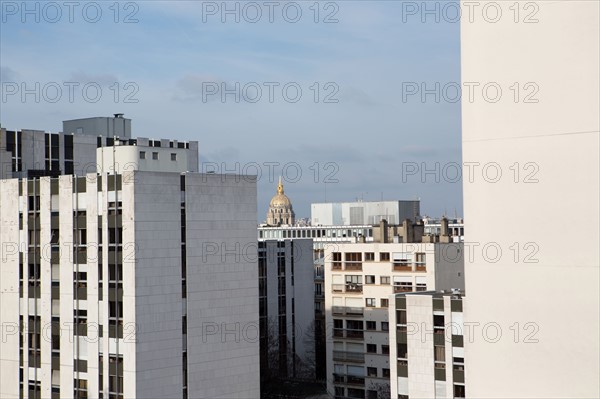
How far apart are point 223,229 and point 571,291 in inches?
1577

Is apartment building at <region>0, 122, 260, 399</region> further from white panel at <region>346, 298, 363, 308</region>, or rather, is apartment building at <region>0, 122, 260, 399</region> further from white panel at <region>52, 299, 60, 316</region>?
white panel at <region>346, 298, 363, 308</region>

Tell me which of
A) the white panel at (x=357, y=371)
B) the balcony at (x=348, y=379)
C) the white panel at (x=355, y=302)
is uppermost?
the white panel at (x=355, y=302)

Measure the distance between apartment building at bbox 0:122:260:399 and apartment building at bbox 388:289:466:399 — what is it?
1000cm

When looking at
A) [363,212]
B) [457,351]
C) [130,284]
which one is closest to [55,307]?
[130,284]

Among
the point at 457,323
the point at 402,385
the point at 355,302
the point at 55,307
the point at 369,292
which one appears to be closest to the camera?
the point at 55,307

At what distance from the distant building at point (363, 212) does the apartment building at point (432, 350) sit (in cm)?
7997

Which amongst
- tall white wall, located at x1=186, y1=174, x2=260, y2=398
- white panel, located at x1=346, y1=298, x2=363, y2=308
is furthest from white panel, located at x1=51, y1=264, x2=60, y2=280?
white panel, located at x1=346, y1=298, x2=363, y2=308

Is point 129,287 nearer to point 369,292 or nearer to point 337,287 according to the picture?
point 369,292

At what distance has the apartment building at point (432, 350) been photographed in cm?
5159

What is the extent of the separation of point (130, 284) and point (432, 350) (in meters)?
19.4

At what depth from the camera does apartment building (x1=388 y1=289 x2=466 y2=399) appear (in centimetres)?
5159

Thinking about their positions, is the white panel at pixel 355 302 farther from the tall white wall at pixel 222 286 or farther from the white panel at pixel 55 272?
the white panel at pixel 55 272

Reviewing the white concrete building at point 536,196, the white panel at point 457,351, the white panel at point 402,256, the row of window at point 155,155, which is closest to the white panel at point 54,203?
the row of window at point 155,155

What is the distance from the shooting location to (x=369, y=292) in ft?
302
